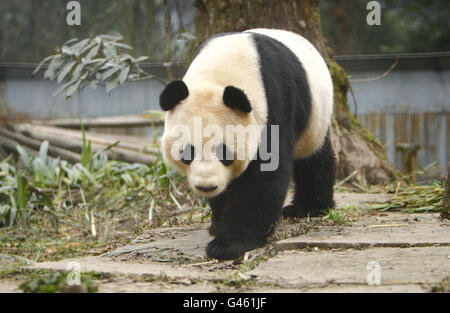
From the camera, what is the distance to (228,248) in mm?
3277

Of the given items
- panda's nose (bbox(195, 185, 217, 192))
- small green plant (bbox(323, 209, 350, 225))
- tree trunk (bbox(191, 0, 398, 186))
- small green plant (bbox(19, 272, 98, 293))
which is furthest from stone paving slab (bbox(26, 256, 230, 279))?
tree trunk (bbox(191, 0, 398, 186))

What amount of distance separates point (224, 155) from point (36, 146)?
5.93 m

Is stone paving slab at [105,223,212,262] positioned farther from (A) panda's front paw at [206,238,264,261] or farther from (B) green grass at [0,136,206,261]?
(B) green grass at [0,136,206,261]

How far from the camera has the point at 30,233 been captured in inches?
225

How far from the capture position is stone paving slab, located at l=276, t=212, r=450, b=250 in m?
3.18

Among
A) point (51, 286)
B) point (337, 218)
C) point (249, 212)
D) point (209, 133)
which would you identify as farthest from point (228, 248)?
point (51, 286)

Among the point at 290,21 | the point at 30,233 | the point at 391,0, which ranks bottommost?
the point at 30,233

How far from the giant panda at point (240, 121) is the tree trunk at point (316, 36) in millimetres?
1747

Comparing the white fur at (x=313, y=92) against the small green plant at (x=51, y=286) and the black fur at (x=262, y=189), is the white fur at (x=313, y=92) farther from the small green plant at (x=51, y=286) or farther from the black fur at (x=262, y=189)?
the small green plant at (x=51, y=286)

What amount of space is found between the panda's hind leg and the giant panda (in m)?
0.49

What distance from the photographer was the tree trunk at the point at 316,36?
5.70 meters
